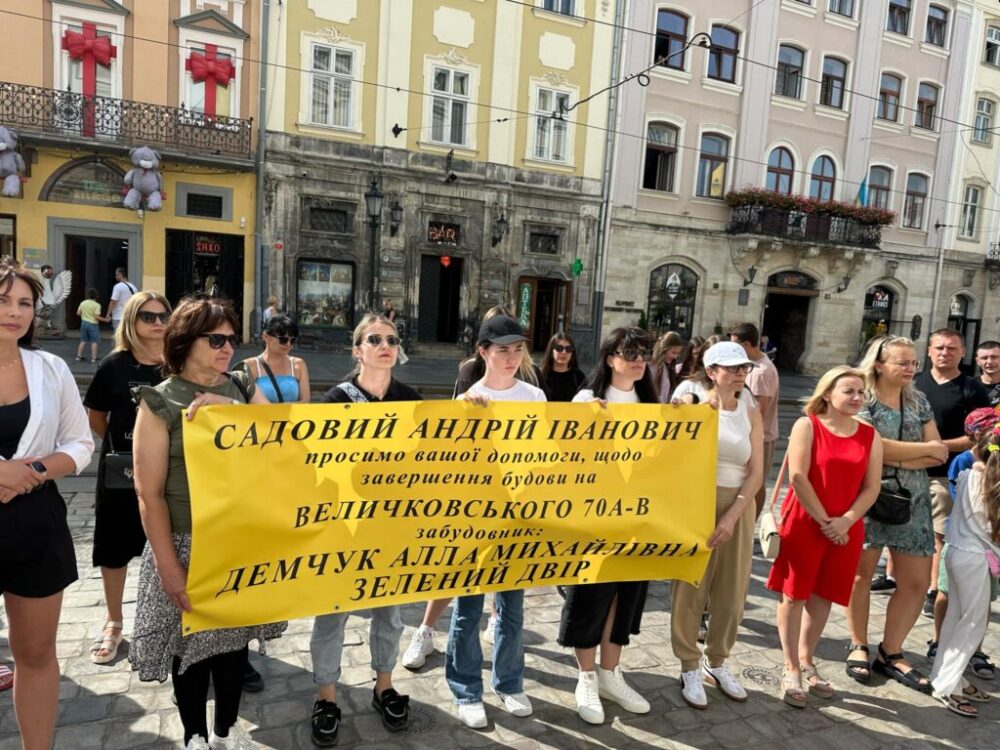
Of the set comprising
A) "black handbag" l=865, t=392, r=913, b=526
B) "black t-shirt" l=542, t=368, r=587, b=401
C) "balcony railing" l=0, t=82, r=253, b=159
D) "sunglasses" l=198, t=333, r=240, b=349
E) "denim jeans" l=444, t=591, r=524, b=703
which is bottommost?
"denim jeans" l=444, t=591, r=524, b=703

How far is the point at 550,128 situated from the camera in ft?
69.3

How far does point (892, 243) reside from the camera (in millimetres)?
25672

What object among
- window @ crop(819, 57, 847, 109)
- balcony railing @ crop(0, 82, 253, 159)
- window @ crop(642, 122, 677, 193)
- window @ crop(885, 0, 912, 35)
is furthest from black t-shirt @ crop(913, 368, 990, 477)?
window @ crop(885, 0, 912, 35)

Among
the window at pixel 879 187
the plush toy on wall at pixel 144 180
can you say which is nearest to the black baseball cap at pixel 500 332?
the plush toy on wall at pixel 144 180

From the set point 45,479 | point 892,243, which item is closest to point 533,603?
point 45,479

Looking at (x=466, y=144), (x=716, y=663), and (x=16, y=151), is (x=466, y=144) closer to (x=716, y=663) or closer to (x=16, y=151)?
(x=16, y=151)

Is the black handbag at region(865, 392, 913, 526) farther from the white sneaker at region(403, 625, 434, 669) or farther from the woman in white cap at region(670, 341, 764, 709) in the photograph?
the white sneaker at region(403, 625, 434, 669)

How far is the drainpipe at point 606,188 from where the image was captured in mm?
21109

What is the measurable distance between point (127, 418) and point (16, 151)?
54.0 ft

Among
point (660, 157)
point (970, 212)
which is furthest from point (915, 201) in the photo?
point (660, 157)

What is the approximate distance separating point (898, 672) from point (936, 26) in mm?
29663

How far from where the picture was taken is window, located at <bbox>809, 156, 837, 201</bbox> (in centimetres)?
2409

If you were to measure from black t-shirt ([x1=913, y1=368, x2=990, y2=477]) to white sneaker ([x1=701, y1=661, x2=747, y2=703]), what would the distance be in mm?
2202

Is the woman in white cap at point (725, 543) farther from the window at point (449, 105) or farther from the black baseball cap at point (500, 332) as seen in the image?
the window at point (449, 105)
